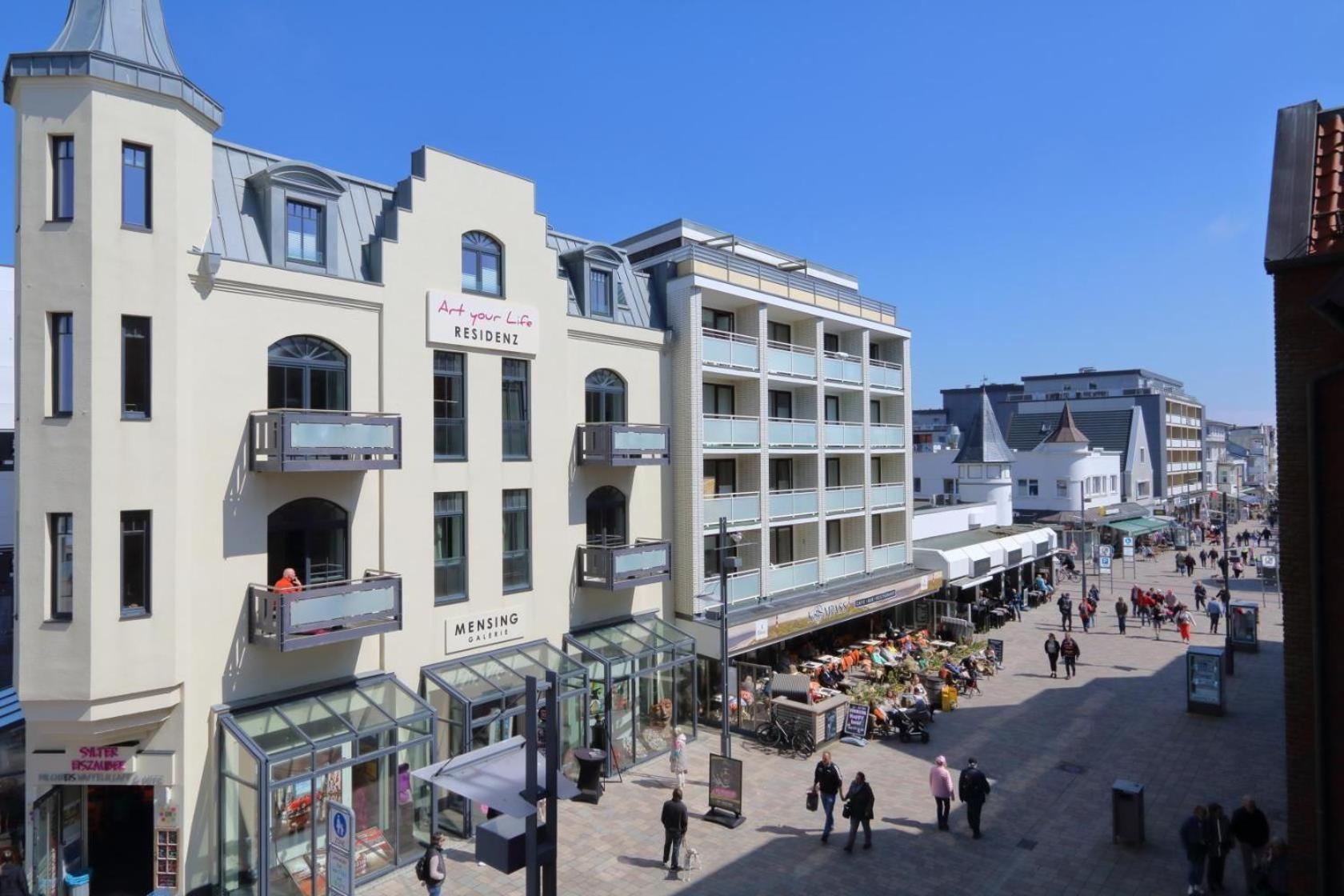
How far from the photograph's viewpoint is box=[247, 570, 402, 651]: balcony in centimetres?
1309

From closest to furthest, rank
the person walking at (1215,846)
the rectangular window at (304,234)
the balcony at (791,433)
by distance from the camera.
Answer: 1. the person walking at (1215,846)
2. the rectangular window at (304,234)
3. the balcony at (791,433)

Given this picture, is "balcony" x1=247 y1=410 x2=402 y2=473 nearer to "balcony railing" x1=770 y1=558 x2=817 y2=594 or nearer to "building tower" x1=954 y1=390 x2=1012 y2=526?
"balcony railing" x1=770 y1=558 x2=817 y2=594

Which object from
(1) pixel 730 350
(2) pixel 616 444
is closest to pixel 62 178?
(2) pixel 616 444

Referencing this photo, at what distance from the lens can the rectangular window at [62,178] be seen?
11.9m

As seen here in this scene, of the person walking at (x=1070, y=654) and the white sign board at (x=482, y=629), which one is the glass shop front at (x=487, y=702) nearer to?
the white sign board at (x=482, y=629)

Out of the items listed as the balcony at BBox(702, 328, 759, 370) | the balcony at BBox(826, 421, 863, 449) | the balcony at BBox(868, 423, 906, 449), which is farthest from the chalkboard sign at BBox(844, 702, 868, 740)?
the balcony at BBox(868, 423, 906, 449)

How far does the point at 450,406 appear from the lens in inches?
658

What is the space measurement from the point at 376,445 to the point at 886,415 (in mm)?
21791

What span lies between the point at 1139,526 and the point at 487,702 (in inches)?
2047

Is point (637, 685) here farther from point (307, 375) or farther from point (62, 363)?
point (62, 363)

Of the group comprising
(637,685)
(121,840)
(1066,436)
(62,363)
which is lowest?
(121,840)

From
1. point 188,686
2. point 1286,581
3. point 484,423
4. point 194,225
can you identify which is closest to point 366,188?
point 194,225

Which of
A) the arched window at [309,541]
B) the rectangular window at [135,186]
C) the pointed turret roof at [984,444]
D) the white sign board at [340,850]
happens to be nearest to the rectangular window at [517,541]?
the arched window at [309,541]

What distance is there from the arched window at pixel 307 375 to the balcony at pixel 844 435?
52.6 ft
